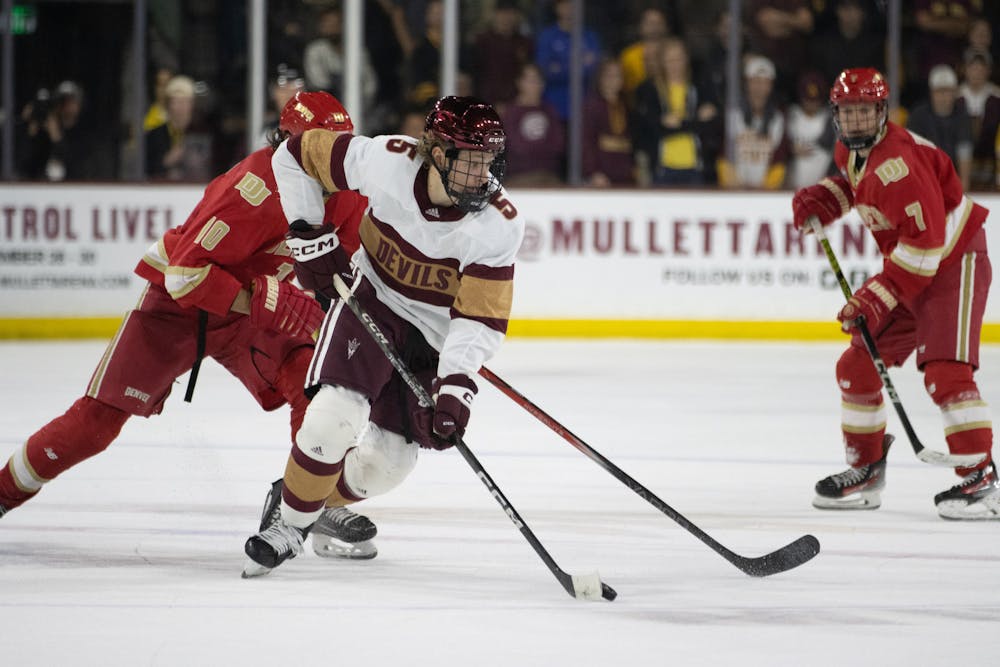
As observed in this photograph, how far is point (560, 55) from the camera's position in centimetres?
849

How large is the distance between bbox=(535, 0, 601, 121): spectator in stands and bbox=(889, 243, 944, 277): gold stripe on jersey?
4.62 m

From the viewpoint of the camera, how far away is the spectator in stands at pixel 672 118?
325 inches

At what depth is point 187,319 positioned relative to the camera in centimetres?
361

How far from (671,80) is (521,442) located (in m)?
3.64

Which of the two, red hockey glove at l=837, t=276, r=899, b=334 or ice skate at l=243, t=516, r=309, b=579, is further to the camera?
red hockey glove at l=837, t=276, r=899, b=334

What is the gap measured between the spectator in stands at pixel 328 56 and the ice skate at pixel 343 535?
17.1 feet

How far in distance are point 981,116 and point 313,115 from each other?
5593mm

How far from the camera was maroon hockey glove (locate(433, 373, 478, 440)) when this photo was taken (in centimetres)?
307

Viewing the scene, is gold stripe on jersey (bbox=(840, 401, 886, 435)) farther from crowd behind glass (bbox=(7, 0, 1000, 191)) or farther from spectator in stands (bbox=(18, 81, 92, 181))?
spectator in stands (bbox=(18, 81, 92, 181))

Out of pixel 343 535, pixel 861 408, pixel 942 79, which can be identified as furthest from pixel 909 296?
pixel 942 79

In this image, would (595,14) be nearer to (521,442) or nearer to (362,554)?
(521,442)

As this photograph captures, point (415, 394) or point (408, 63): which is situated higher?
point (408, 63)

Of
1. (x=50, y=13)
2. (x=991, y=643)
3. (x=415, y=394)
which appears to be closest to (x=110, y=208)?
(x=50, y=13)

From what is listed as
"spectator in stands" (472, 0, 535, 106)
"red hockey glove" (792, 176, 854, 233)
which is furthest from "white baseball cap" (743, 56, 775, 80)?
"red hockey glove" (792, 176, 854, 233)
